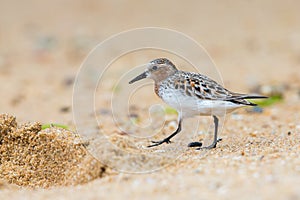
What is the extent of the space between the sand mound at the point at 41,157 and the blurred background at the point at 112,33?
3.71 m

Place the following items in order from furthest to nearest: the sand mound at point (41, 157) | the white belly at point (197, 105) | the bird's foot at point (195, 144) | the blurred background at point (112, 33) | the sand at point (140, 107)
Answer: the blurred background at point (112, 33), the bird's foot at point (195, 144), the white belly at point (197, 105), the sand mound at point (41, 157), the sand at point (140, 107)

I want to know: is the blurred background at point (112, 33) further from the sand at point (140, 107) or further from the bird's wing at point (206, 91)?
the bird's wing at point (206, 91)

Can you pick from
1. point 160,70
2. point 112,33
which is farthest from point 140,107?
point 112,33

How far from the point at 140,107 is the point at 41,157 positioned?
4082 millimetres

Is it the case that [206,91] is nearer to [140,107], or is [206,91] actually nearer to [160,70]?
[160,70]

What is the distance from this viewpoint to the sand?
4.19 m

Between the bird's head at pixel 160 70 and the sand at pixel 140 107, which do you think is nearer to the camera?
the sand at pixel 140 107

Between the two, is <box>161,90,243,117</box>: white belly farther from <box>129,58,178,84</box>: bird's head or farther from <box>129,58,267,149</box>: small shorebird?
<box>129,58,178,84</box>: bird's head

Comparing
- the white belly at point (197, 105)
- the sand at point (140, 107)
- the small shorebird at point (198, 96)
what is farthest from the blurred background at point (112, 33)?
the white belly at point (197, 105)

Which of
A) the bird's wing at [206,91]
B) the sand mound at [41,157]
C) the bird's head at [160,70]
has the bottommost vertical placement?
the sand mound at [41,157]

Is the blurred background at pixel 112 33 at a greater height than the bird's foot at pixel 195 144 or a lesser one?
greater

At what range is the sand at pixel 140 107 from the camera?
419cm

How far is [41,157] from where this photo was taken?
5.00 meters

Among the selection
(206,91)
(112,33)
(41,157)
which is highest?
(112,33)
